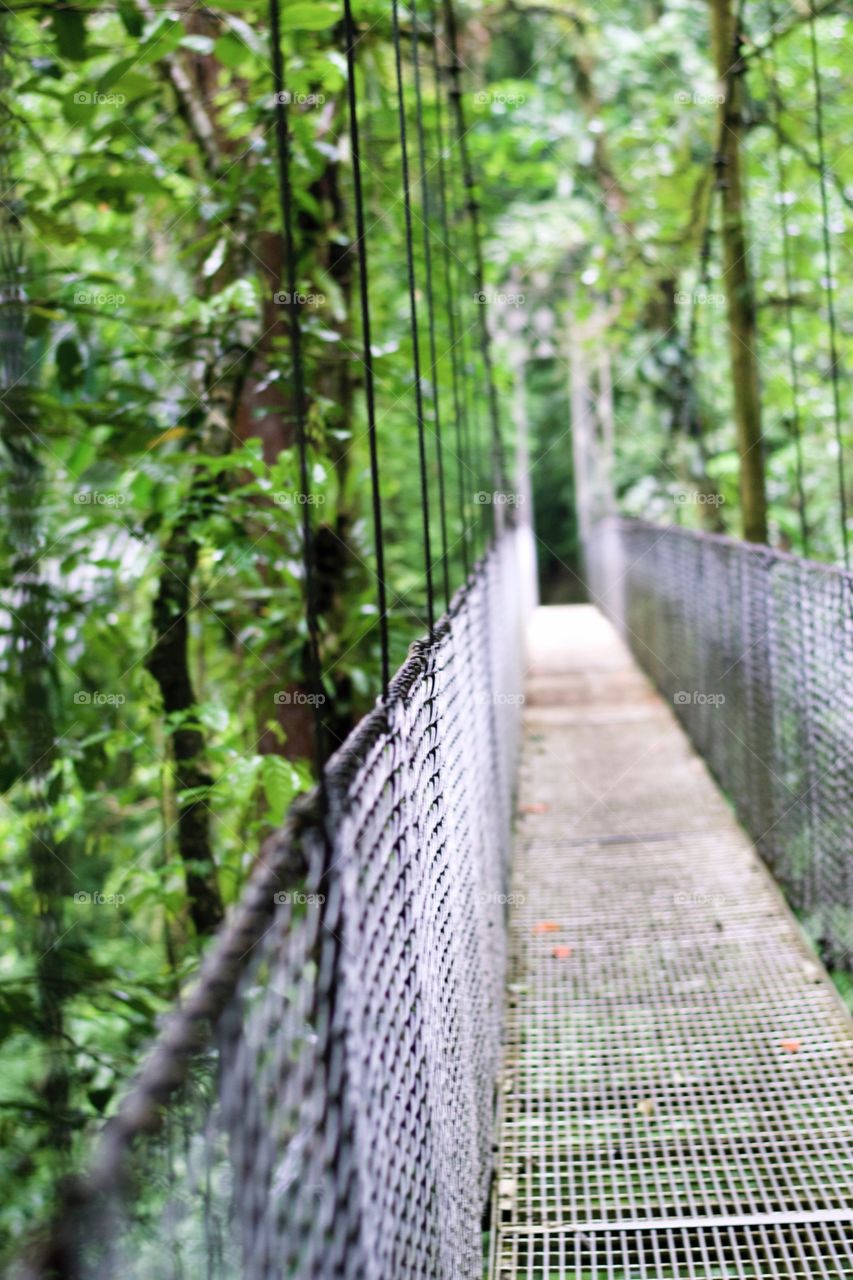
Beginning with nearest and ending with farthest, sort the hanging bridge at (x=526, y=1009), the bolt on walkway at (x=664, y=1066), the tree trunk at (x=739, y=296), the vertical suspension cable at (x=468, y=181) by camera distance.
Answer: the hanging bridge at (x=526, y=1009), the bolt on walkway at (x=664, y=1066), the vertical suspension cable at (x=468, y=181), the tree trunk at (x=739, y=296)

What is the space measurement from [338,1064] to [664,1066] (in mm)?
1392

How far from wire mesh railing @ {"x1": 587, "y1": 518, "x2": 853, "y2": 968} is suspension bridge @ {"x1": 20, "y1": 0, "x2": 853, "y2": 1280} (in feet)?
0.04

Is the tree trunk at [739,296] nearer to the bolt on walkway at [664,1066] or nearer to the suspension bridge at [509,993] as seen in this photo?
the suspension bridge at [509,993]

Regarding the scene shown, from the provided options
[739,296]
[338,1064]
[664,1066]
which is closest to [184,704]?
[664,1066]

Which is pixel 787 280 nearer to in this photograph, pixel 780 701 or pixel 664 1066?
pixel 780 701

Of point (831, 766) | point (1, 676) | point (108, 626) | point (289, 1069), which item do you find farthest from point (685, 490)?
point (289, 1069)

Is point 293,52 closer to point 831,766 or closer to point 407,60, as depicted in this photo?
point 831,766

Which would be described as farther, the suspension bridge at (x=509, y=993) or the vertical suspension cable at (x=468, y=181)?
the vertical suspension cable at (x=468, y=181)

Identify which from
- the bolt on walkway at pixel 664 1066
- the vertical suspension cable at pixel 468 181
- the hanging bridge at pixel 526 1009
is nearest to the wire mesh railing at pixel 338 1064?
the hanging bridge at pixel 526 1009

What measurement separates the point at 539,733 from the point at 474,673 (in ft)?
7.71

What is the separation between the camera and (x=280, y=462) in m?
2.05

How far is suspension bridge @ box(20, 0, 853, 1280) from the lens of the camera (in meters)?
0.72

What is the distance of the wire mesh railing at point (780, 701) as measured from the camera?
7.34 ft

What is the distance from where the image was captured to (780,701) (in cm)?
274
